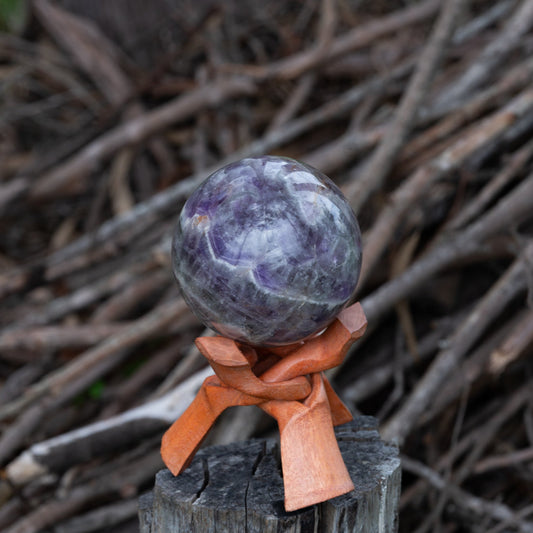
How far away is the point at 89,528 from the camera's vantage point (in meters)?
2.11

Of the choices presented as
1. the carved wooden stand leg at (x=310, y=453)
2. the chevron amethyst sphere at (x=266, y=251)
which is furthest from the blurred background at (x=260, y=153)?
the chevron amethyst sphere at (x=266, y=251)

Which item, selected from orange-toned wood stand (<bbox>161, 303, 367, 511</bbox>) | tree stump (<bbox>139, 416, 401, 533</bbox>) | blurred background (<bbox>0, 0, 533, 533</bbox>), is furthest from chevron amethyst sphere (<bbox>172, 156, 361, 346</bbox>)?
blurred background (<bbox>0, 0, 533, 533</bbox>)

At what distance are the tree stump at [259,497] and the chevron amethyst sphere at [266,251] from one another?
1.05ft

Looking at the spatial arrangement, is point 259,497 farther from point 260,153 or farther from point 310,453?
point 260,153

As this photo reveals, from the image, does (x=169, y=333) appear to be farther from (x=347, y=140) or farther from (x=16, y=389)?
(x=347, y=140)

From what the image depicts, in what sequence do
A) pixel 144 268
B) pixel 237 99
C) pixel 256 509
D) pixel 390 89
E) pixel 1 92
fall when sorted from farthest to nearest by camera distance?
pixel 1 92, pixel 237 99, pixel 390 89, pixel 144 268, pixel 256 509

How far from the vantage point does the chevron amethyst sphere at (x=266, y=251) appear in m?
1.11

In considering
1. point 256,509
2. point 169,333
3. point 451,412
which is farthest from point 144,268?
point 256,509

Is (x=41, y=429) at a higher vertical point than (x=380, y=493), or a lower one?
lower

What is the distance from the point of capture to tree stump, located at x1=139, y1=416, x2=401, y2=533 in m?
1.13

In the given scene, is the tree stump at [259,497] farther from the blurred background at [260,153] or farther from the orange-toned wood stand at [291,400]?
the blurred background at [260,153]

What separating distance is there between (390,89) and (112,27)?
7.56ft

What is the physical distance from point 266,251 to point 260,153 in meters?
2.12

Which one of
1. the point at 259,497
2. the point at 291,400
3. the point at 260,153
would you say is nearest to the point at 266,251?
the point at 291,400
